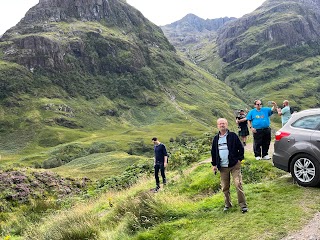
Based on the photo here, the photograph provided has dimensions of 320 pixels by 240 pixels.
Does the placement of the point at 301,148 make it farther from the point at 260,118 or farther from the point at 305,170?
the point at 260,118

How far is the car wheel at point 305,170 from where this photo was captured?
34.8 ft

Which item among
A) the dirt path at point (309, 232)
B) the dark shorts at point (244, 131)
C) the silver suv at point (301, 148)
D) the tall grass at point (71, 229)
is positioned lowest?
the tall grass at point (71, 229)

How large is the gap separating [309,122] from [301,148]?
97 centimetres

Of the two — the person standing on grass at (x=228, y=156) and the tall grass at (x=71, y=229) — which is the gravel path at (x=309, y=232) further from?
the tall grass at (x=71, y=229)

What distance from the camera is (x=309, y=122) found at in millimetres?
11211

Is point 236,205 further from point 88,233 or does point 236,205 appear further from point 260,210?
point 88,233

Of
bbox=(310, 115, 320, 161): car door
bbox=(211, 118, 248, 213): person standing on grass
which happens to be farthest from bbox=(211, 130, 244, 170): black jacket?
bbox=(310, 115, 320, 161): car door

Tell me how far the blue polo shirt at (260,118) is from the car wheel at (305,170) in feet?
12.9

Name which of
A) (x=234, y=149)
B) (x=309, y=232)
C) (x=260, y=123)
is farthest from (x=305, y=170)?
(x=260, y=123)

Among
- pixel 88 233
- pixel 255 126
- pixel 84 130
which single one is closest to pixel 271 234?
pixel 88 233

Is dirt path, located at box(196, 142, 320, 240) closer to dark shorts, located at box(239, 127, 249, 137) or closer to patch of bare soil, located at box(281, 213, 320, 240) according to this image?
patch of bare soil, located at box(281, 213, 320, 240)

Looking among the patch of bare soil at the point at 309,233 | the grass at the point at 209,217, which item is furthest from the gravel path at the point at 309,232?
the grass at the point at 209,217

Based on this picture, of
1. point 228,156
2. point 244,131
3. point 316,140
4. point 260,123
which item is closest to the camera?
point 228,156

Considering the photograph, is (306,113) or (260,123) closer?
(306,113)
